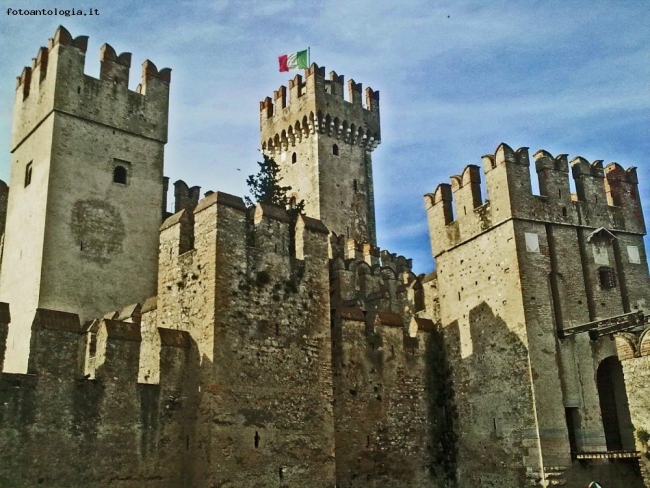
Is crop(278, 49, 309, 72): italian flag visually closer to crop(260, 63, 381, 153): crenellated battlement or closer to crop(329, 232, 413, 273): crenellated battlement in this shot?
crop(260, 63, 381, 153): crenellated battlement

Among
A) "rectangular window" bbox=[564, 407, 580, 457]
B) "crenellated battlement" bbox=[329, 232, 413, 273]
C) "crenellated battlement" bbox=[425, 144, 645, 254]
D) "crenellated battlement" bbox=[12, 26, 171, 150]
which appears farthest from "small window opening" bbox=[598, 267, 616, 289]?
"crenellated battlement" bbox=[12, 26, 171, 150]

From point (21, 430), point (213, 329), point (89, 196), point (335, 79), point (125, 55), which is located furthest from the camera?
point (335, 79)

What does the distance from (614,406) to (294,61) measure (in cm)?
3163

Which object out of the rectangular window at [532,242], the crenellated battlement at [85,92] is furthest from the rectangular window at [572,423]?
the crenellated battlement at [85,92]

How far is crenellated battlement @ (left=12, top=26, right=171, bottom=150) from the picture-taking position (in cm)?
2264

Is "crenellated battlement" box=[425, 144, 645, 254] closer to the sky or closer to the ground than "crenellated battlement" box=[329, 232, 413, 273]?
closer to the ground

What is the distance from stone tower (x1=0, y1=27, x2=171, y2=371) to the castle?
0.07 meters

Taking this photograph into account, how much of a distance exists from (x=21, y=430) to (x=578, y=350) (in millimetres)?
14365

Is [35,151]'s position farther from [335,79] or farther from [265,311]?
[335,79]

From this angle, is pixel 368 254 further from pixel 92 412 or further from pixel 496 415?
pixel 92 412

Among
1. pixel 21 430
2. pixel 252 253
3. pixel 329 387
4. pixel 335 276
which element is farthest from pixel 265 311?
pixel 335 276

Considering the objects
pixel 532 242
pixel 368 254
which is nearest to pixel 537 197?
pixel 532 242

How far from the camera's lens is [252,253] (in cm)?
1712

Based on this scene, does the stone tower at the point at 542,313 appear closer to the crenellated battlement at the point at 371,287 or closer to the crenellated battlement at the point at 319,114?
the crenellated battlement at the point at 371,287
